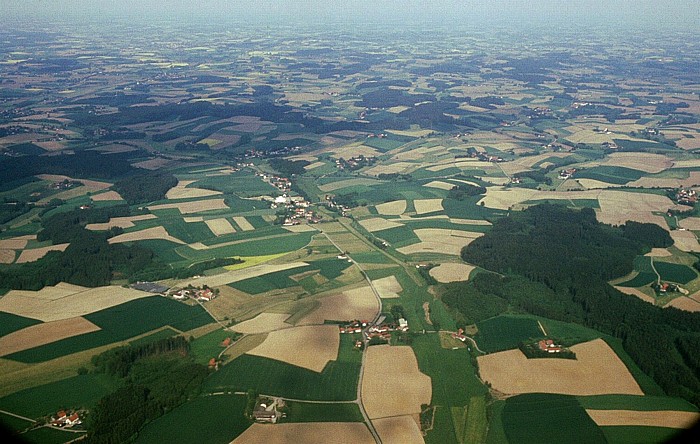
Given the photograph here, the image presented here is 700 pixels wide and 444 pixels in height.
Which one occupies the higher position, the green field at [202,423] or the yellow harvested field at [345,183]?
the green field at [202,423]

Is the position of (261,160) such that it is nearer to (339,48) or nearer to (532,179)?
(532,179)

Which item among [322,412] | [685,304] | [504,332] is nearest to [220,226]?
[504,332]

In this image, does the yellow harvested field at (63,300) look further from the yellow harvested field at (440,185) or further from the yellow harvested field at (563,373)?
the yellow harvested field at (440,185)

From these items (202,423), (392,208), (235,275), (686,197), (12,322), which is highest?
(202,423)

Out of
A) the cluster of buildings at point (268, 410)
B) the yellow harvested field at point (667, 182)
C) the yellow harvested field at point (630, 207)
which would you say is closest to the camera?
the cluster of buildings at point (268, 410)

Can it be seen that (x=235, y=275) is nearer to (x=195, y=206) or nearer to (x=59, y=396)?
(x=59, y=396)

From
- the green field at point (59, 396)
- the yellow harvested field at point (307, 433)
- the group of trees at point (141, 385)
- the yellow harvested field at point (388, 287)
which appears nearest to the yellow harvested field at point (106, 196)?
the yellow harvested field at point (388, 287)
